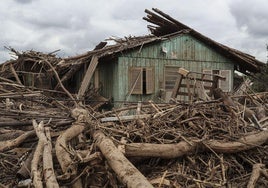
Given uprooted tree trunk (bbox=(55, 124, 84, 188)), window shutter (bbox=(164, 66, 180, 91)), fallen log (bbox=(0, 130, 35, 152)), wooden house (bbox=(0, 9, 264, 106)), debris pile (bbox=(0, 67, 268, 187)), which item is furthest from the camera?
window shutter (bbox=(164, 66, 180, 91))

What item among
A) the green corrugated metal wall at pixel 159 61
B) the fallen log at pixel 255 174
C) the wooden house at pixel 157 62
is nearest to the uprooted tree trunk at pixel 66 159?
the fallen log at pixel 255 174

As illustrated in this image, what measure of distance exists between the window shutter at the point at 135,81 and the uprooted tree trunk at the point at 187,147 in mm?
8215

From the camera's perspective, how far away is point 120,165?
4.19 metres

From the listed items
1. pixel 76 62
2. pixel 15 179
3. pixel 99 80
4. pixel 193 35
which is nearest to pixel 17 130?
pixel 15 179

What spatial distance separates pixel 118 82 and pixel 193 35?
13.4ft

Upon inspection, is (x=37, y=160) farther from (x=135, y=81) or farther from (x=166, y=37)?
(x=166, y=37)

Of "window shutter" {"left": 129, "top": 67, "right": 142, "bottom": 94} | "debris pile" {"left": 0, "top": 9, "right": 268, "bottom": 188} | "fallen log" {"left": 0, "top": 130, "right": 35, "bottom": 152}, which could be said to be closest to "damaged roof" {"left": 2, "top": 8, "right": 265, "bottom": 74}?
"window shutter" {"left": 129, "top": 67, "right": 142, "bottom": 94}

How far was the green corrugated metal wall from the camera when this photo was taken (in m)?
13.4

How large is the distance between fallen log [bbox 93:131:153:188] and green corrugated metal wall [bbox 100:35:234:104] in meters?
8.30

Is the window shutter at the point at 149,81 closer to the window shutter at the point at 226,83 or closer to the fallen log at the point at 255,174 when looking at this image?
the window shutter at the point at 226,83

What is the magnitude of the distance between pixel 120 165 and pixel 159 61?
1027cm

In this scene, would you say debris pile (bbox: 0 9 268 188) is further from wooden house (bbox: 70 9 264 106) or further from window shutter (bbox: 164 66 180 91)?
window shutter (bbox: 164 66 180 91)

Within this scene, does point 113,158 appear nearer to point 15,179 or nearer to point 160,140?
point 160,140

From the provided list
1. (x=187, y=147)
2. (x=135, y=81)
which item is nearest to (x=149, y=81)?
(x=135, y=81)
